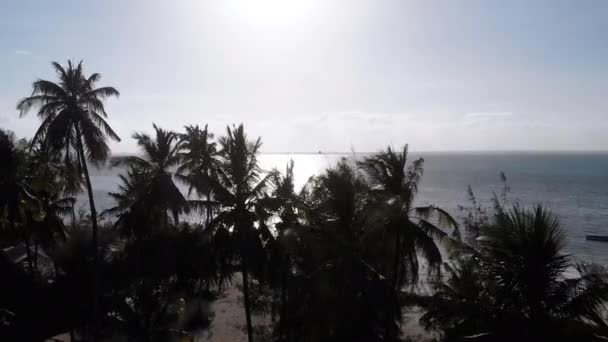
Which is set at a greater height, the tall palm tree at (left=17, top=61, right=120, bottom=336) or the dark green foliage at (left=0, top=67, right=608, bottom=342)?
the tall palm tree at (left=17, top=61, right=120, bottom=336)

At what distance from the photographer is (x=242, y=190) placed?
58.0 feet

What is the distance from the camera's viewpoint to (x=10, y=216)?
16.4 m

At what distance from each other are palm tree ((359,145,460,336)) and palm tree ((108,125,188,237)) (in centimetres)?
1084

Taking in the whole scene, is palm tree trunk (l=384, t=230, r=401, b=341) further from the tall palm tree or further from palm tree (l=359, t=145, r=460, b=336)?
the tall palm tree

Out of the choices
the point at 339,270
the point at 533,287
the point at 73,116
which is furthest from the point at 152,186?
the point at 533,287

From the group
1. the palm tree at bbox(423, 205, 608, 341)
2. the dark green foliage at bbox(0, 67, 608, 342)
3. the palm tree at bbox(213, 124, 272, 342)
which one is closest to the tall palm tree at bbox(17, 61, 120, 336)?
the dark green foliage at bbox(0, 67, 608, 342)

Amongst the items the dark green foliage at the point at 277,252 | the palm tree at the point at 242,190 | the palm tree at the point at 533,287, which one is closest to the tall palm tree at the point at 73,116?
the dark green foliage at the point at 277,252

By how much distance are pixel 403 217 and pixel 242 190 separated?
6.57 m

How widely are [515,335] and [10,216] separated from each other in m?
17.5

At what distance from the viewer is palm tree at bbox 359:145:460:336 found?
16609 millimetres

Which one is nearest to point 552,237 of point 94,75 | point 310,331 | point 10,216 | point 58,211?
point 310,331

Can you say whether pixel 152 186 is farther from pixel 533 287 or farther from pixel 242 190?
pixel 533 287

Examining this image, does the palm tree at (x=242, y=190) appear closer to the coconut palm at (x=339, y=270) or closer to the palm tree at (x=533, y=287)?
the coconut palm at (x=339, y=270)

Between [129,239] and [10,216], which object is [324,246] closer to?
[10,216]
